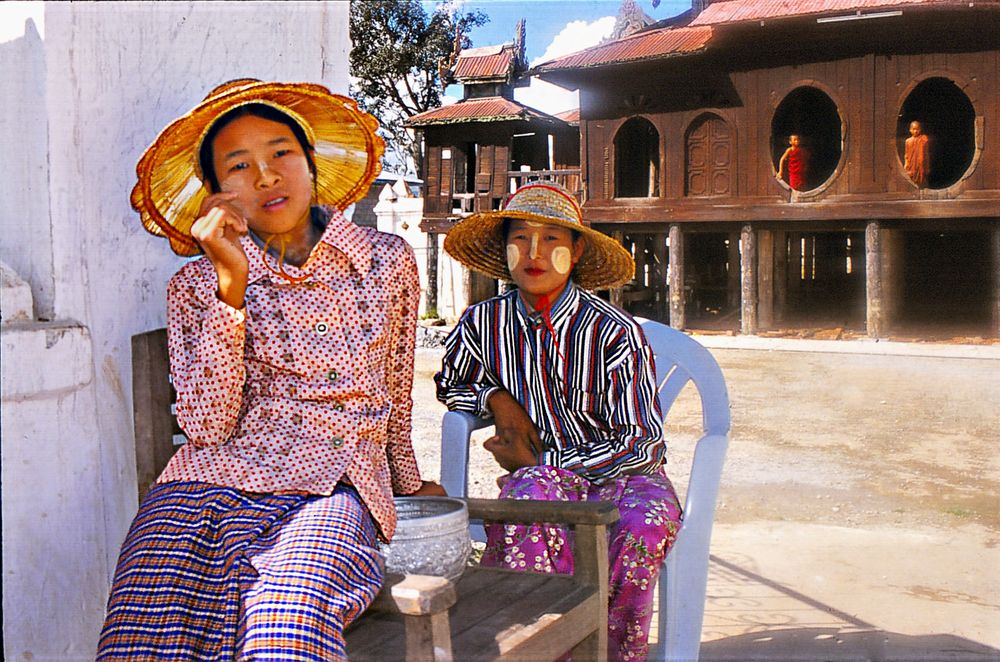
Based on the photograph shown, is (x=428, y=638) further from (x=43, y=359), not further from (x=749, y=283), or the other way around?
(x=749, y=283)

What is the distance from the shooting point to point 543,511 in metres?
2.26

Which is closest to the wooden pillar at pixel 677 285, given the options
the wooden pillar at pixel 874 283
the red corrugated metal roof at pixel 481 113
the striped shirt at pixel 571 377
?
the wooden pillar at pixel 874 283

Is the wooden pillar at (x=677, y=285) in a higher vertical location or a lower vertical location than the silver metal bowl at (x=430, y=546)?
higher

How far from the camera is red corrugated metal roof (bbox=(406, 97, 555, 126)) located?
1984 cm

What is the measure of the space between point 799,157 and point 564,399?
13.9 meters

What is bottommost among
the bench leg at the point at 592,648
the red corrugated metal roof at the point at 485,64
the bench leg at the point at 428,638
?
the bench leg at the point at 592,648

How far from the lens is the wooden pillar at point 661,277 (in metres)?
19.0

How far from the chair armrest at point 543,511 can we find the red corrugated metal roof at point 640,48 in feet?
47.3

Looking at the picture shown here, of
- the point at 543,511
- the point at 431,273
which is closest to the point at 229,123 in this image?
the point at 543,511

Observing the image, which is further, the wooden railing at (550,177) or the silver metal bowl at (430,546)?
the wooden railing at (550,177)

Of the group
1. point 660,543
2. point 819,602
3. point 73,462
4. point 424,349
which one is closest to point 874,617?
point 819,602

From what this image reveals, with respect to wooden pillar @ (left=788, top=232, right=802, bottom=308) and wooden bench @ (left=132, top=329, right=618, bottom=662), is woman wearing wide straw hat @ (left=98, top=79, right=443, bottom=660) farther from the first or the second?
wooden pillar @ (left=788, top=232, right=802, bottom=308)

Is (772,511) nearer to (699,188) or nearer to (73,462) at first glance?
(73,462)

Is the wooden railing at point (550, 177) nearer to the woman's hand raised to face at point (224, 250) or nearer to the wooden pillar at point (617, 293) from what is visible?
the wooden pillar at point (617, 293)
